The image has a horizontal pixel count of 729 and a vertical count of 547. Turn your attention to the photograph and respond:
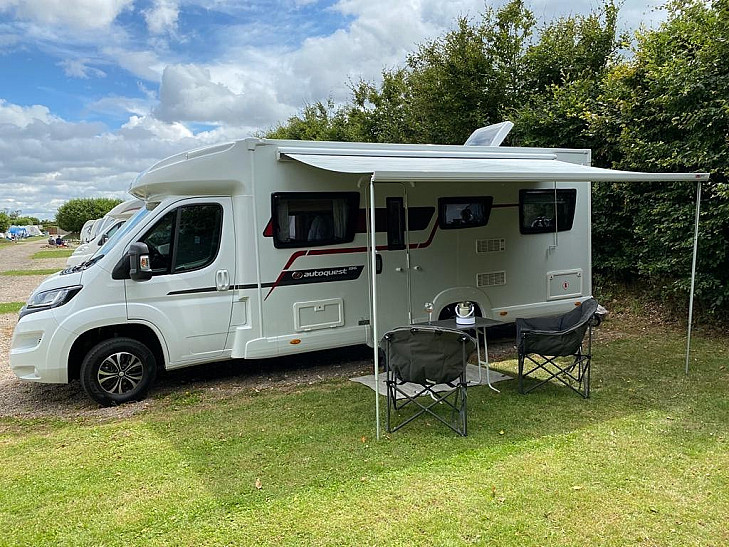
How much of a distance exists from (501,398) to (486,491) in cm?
171

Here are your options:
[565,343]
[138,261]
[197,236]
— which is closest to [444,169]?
[565,343]

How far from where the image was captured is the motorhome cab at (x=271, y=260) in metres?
5.04

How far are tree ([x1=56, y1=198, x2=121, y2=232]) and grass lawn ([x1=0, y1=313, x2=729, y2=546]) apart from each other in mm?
44032

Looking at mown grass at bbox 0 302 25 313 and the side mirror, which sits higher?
the side mirror

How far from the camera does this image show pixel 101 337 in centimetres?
525

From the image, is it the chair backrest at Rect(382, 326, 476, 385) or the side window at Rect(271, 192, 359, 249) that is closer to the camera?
the chair backrest at Rect(382, 326, 476, 385)

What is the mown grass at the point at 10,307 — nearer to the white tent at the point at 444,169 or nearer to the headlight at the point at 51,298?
the headlight at the point at 51,298

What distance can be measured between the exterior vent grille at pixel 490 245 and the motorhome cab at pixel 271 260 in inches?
0.5

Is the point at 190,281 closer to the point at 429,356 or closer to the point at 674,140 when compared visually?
the point at 429,356

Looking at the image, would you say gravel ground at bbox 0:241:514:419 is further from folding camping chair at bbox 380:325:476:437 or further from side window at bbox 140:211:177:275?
folding camping chair at bbox 380:325:476:437

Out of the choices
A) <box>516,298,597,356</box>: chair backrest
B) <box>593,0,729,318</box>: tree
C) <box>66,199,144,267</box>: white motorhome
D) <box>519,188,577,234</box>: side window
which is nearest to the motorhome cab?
<box>519,188,577,234</box>: side window

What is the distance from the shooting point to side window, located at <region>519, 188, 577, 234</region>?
6867mm

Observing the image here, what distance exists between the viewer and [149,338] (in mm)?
5465

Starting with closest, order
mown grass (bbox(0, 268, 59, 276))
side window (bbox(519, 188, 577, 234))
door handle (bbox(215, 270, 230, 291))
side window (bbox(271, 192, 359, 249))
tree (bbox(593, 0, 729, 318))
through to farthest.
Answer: door handle (bbox(215, 270, 230, 291)) → side window (bbox(271, 192, 359, 249)) → tree (bbox(593, 0, 729, 318)) → side window (bbox(519, 188, 577, 234)) → mown grass (bbox(0, 268, 59, 276))
